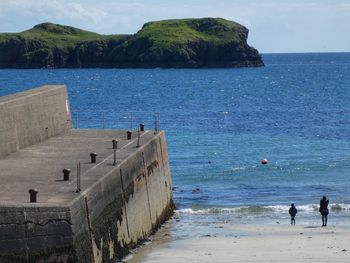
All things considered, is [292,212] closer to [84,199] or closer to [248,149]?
[84,199]

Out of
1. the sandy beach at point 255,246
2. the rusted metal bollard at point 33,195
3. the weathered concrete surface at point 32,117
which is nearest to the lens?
the rusted metal bollard at point 33,195

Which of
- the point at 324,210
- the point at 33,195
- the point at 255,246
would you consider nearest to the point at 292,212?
the point at 324,210

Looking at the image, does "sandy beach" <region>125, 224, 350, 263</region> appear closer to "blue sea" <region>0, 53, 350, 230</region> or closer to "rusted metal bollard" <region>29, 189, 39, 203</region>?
"blue sea" <region>0, 53, 350, 230</region>

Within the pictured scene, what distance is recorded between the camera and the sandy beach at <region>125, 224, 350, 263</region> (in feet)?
70.8

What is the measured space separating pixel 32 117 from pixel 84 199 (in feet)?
30.2

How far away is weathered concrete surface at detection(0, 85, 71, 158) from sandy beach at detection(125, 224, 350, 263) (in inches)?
187

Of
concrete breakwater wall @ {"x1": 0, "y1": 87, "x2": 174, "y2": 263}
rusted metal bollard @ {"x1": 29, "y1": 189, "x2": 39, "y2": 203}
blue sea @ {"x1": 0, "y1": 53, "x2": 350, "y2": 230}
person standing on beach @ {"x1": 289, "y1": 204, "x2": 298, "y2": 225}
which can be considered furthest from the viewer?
blue sea @ {"x1": 0, "y1": 53, "x2": 350, "y2": 230}

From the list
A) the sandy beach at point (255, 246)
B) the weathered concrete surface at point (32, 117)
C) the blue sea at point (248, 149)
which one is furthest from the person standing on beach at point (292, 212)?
the weathered concrete surface at point (32, 117)

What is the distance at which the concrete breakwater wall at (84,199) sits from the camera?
634 inches

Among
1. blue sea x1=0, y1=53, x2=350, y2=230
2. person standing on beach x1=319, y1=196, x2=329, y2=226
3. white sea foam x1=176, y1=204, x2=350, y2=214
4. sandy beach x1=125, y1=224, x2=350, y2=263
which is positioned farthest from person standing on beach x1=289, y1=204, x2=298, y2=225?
white sea foam x1=176, y1=204, x2=350, y2=214

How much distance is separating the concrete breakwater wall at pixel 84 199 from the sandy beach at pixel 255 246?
2.39ft

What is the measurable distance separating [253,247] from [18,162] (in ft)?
22.0

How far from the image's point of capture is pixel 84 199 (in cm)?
1738

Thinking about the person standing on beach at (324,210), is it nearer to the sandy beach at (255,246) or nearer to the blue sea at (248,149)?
the blue sea at (248,149)
